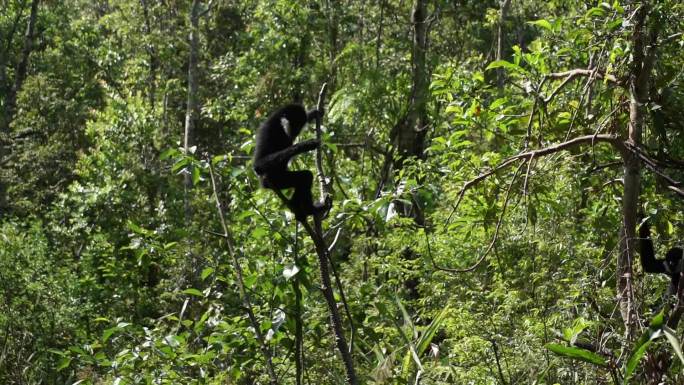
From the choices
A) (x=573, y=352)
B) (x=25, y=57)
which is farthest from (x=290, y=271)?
(x=25, y=57)

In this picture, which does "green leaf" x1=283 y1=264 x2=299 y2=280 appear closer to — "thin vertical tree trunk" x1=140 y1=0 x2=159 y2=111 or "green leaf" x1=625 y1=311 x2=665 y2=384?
"green leaf" x1=625 y1=311 x2=665 y2=384

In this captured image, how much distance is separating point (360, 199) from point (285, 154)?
0.58 m

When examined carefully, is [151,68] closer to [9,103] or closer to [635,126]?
[9,103]

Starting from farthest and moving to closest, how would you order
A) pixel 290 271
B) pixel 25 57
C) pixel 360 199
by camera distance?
pixel 25 57 < pixel 360 199 < pixel 290 271

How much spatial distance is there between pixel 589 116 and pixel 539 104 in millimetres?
430

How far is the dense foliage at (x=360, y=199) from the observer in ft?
15.2

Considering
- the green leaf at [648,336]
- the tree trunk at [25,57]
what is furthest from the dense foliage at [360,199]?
the tree trunk at [25,57]

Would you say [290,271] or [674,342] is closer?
[674,342]

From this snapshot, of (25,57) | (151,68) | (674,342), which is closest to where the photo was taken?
(674,342)

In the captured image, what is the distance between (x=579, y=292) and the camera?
491cm

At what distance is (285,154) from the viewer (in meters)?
5.59

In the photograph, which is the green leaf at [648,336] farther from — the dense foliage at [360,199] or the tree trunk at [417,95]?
the tree trunk at [417,95]

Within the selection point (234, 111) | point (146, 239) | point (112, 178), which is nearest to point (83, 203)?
point (112, 178)

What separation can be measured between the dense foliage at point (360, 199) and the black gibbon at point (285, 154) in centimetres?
17
